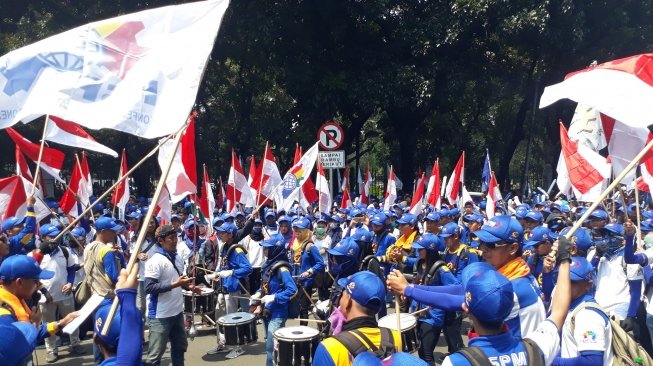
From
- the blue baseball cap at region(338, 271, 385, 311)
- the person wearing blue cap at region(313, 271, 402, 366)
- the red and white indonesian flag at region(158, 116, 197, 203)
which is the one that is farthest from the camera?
the red and white indonesian flag at region(158, 116, 197, 203)

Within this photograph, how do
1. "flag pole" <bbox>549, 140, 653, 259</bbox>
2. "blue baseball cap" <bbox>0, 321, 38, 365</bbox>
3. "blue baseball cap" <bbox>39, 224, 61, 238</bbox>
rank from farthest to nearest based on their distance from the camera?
1. "blue baseball cap" <bbox>39, 224, 61, 238</bbox>
2. "flag pole" <bbox>549, 140, 653, 259</bbox>
3. "blue baseball cap" <bbox>0, 321, 38, 365</bbox>

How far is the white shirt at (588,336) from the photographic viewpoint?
338 centimetres

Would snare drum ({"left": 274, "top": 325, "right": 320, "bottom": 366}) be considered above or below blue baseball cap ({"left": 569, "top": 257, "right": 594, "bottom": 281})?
below

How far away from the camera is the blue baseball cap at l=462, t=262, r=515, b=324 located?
282 centimetres

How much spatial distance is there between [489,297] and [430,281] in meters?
4.02

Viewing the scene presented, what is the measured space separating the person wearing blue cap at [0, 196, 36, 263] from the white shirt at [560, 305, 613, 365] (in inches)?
227

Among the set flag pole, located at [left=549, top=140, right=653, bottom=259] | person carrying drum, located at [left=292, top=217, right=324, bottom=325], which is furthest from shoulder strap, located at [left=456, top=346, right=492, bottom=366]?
person carrying drum, located at [left=292, top=217, right=324, bottom=325]

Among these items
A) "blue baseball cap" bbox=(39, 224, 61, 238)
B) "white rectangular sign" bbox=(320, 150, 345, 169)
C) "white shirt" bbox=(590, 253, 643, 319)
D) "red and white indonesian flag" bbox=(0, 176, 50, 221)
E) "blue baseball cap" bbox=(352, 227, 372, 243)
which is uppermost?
"white rectangular sign" bbox=(320, 150, 345, 169)

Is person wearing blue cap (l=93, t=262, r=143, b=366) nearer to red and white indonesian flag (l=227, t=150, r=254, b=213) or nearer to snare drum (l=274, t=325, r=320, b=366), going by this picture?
snare drum (l=274, t=325, r=320, b=366)

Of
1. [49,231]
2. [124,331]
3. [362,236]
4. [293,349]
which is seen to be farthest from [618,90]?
[49,231]

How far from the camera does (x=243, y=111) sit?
28.0 m

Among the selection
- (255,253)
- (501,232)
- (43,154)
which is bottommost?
(255,253)

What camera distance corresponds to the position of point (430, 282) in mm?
6770

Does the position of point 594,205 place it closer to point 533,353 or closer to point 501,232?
point 501,232
